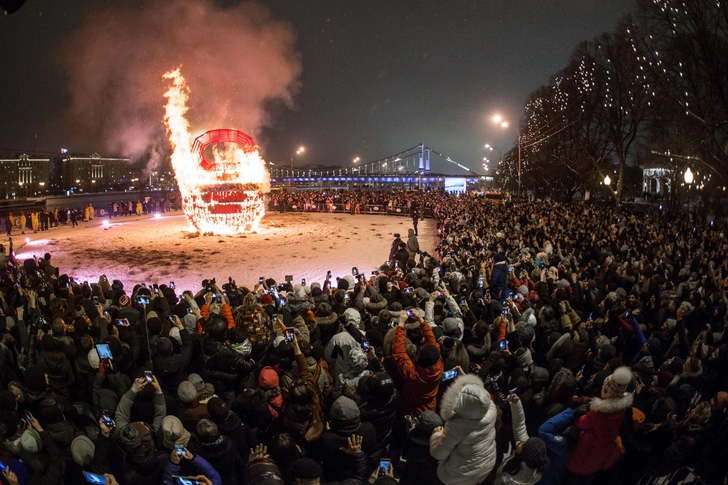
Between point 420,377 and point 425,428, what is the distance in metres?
0.72

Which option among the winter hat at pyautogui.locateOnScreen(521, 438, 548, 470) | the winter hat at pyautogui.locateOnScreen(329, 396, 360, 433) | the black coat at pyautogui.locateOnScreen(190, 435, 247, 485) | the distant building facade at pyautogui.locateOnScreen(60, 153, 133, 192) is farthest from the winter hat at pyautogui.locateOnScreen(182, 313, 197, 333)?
the distant building facade at pyautogui.locateOnScreen(60, 153, 133, 192)

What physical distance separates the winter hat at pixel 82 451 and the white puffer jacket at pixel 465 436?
254 centimetres

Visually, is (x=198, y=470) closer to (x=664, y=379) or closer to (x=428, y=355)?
(x=428, y=355)

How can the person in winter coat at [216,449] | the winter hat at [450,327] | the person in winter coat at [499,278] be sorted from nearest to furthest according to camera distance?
the person in winter coat at [216,449]
the winter hat at [450,327]
the person in winter coat at [499,278]

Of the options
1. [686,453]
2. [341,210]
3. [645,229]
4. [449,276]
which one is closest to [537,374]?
[686,453]

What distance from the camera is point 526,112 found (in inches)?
2058

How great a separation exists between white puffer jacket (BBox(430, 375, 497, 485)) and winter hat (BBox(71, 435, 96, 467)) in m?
2.54

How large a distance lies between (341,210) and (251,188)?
14.8m

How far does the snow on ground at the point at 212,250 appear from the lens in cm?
1523

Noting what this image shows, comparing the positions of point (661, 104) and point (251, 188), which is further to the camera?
point (251, 188)

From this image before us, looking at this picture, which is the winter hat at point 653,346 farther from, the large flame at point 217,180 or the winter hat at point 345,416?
the large flame at point 217,180

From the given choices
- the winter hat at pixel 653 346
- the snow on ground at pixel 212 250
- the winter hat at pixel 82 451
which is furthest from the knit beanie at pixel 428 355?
the snow on ground at pixel 212 250

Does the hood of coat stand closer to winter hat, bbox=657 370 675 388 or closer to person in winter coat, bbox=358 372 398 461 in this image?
person in winter coat, bbox=358 372 398 461

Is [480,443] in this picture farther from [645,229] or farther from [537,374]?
[645,229]
